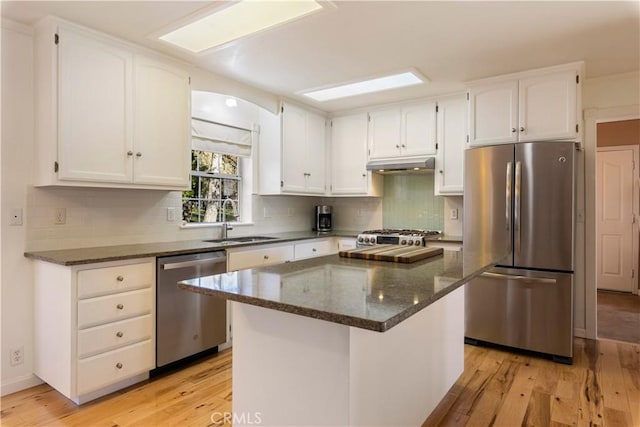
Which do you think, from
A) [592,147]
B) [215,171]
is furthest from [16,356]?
[592,147]

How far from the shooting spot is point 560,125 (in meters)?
3.10

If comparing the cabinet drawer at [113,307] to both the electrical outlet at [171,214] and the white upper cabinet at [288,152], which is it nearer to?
the electrical outlet at [171,214]

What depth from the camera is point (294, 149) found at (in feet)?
13.8

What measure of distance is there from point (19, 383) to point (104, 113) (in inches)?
71.3

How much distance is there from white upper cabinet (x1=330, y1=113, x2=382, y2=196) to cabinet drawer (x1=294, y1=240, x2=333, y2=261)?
27.6 inches

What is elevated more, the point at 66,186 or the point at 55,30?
the point at 55,30

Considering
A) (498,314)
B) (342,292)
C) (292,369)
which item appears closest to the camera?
(342,292)

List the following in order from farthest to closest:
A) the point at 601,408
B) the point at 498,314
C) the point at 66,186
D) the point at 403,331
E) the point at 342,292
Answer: the point at 498,314
the point at 66,186
the point at 601,408
the point at 403,331
the point at 342,292

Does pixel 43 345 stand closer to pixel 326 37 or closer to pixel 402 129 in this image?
pixel 326 37

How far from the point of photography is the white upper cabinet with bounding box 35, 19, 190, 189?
2375 mm

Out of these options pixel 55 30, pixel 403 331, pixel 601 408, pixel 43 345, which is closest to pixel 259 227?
pixel 43 345

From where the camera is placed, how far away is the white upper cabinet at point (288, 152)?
4.05 metres

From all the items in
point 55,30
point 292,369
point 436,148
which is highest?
point 55,30

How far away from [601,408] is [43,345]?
344 centimetres
